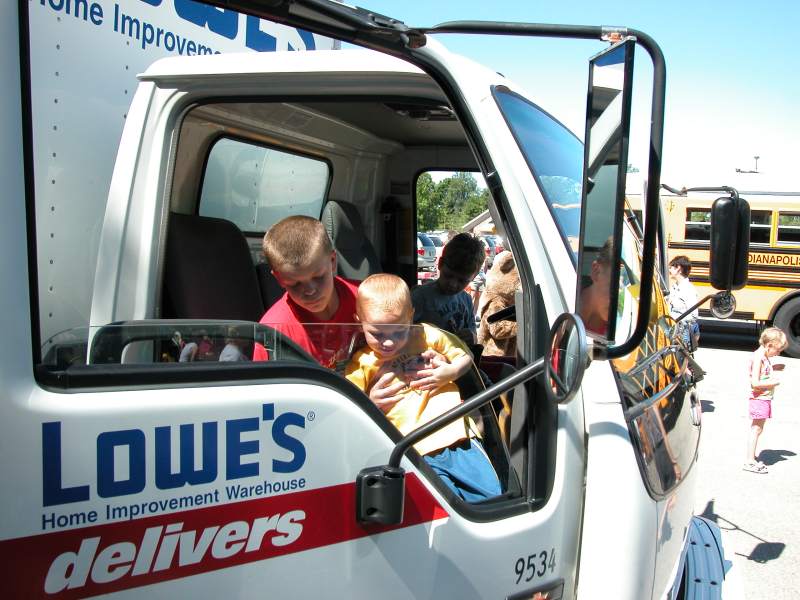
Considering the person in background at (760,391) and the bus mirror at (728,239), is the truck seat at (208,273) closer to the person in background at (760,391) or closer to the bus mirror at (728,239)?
the bus mirror at (728,239)

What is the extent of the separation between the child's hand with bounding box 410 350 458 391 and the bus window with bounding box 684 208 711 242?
1144 centimetres

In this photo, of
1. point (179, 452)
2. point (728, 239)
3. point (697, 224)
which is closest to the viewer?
point (179, 452)

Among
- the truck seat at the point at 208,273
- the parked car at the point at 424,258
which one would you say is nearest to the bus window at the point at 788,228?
the parked car at the point at 424,258

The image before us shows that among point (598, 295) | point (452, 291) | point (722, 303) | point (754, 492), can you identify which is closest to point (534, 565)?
point (598, 295)

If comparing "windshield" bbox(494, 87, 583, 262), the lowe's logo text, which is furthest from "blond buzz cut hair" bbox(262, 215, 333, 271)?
the lowe's logo text

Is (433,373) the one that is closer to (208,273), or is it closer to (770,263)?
(208,273)

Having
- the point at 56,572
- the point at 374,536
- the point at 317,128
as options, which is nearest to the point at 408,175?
the point at 317,128

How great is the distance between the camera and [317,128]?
3.62 meters

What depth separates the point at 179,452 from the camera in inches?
48.1

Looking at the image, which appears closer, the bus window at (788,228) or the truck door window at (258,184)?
the truck door window at (258,184)

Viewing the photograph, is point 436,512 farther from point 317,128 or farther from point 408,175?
point 408,175

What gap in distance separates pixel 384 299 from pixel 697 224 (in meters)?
11.6

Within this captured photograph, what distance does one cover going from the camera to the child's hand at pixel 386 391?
5.77 feet

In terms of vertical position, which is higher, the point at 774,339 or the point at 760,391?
the point at 774,339
